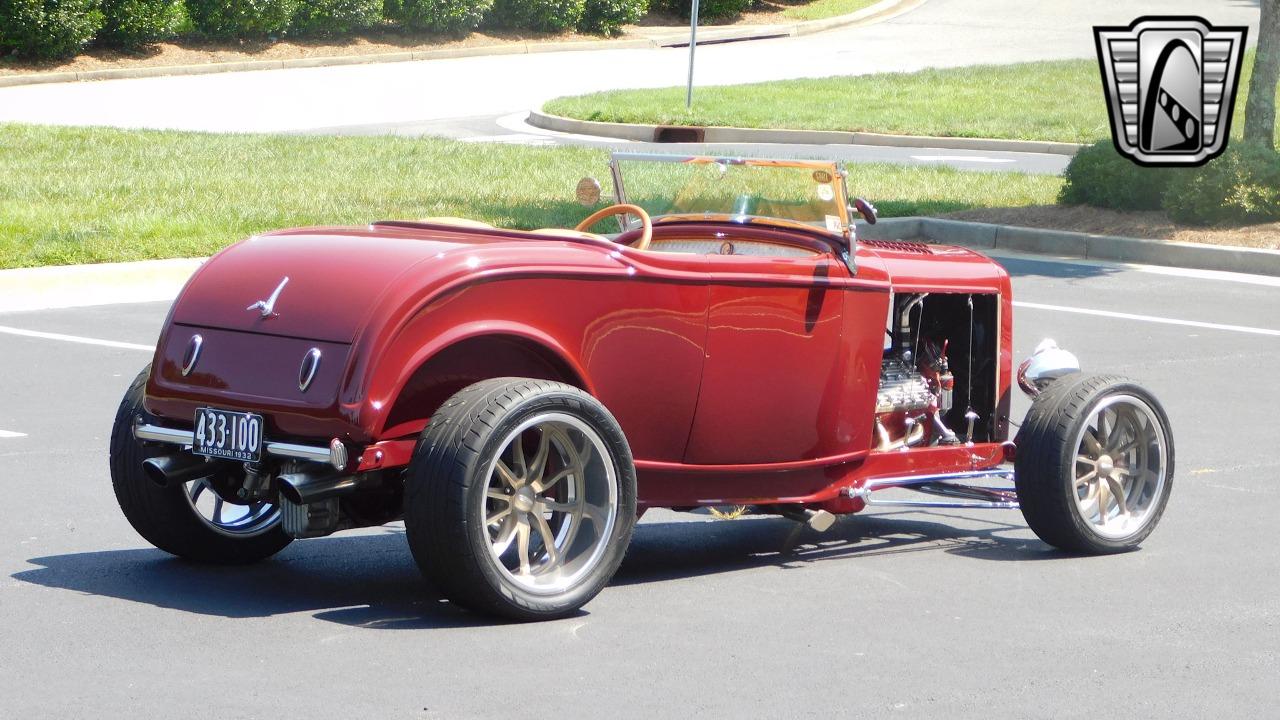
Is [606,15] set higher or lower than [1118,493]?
higher

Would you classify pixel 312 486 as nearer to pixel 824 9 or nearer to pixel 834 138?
pixel 834 138

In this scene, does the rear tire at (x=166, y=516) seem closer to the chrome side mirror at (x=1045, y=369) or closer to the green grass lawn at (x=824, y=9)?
the chrome side mirror at (x=1045, y=369)

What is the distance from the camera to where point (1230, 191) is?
15.6 meters

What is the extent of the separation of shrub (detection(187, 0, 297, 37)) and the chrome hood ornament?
94.3ft

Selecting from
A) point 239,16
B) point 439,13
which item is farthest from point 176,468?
point 439,13

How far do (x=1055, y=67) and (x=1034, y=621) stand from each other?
29635 millimetres

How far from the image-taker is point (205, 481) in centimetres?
573

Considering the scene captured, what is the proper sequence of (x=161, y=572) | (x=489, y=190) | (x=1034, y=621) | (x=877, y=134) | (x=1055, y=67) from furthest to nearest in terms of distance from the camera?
(x=1055, y=67), (x=877, y=134), (x=489, y=190), (x=161, y=572), (x=1034, y=621)

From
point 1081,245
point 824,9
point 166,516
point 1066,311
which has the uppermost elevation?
point 824,9

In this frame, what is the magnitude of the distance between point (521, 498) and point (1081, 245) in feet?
36.6

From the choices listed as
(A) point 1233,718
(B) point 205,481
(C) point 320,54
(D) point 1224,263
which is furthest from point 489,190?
(C) point 320,54

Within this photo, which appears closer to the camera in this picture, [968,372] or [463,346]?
[463,346]

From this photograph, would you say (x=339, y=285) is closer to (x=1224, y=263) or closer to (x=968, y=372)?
(x=968, y=372)

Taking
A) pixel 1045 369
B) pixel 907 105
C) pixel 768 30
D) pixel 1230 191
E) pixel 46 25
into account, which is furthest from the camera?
pixel 768 30
